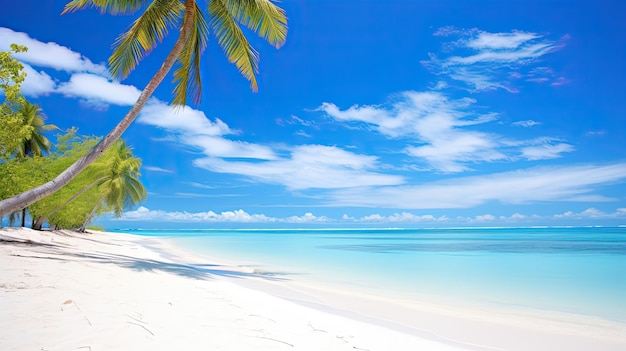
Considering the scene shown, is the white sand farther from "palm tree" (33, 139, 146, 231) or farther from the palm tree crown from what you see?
the palm tree crown

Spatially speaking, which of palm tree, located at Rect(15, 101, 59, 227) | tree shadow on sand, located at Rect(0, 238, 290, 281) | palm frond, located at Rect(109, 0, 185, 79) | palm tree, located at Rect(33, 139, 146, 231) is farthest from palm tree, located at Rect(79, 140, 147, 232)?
palm frond, located at Rect(109, 0, 185, 79)

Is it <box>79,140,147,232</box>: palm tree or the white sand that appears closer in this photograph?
the white sand

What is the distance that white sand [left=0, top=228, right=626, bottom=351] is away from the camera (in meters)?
3.31

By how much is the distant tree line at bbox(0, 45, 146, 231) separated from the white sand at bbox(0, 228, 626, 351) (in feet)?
14.8

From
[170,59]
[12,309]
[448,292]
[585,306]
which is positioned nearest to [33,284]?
[12,309]

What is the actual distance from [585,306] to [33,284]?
9728mm

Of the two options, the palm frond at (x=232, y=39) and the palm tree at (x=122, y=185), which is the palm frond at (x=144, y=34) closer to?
the palm frond at (x=232, y=39)

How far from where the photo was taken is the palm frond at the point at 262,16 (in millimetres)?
8500

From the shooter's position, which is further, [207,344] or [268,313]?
[268,313]

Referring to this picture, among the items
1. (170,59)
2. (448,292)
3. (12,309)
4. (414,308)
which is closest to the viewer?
(12,309)

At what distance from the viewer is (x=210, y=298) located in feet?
17.4

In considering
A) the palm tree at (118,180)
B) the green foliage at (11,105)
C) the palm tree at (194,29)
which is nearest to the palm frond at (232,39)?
the palm tree at (194,29)

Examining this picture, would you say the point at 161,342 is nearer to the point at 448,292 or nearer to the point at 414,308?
the point at 414,308

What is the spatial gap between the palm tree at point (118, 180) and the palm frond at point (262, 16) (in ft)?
54.3
